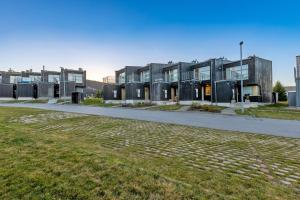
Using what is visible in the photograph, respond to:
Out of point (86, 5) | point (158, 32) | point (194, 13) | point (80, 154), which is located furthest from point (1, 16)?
point (80, 154)

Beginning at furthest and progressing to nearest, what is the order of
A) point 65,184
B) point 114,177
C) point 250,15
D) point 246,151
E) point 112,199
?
1. point 250,15
2. point 246,151
3. point 114,177
4. point 65,184
5. point 112,199

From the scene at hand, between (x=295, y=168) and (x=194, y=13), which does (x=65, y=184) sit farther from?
(x=194, y=13)

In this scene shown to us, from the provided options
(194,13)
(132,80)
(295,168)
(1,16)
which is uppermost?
(194,13)

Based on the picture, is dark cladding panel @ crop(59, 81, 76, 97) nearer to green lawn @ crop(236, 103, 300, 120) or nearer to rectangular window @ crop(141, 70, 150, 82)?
rectangular window @ crop(141, 70, 150, 82)

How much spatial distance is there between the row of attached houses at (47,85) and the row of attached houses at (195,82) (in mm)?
14386

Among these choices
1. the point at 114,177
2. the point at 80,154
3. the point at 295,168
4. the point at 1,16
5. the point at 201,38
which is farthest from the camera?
the point at 201,38

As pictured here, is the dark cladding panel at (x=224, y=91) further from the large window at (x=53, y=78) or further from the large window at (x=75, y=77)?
the large window at (x=53, y=78)

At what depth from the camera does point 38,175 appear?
152 inches

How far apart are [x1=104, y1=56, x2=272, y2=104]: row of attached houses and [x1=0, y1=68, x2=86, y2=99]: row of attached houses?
14.4 metres

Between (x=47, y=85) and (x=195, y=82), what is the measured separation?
39.9m

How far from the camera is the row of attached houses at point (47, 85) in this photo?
5391 centimetres

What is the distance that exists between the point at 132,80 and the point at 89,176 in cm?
3925

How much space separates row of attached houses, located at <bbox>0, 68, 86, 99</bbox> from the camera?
53906 millimetres

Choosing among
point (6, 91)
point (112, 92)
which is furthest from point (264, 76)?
point (6, 91)
